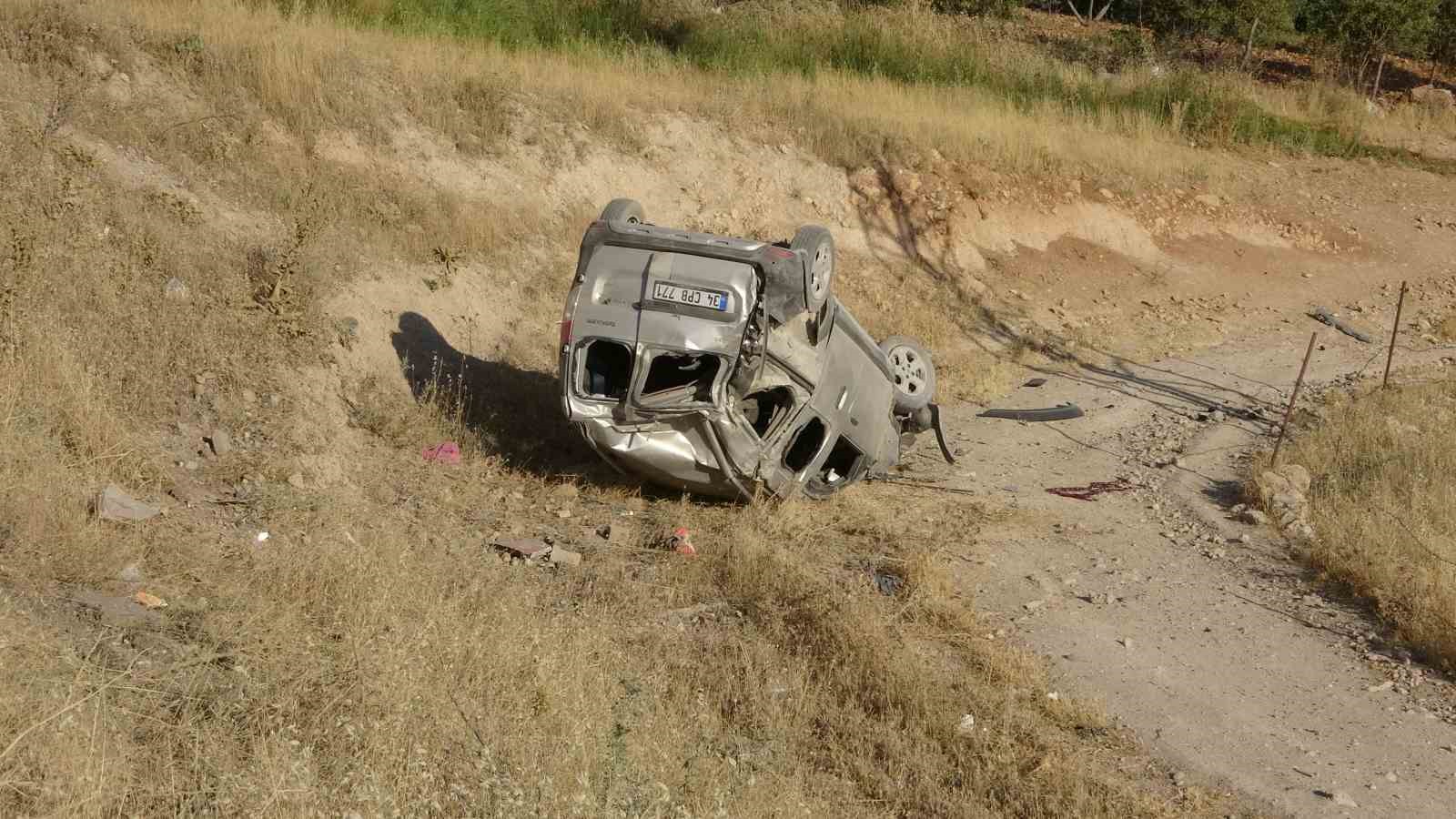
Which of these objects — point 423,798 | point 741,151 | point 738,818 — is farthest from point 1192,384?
point 423,798

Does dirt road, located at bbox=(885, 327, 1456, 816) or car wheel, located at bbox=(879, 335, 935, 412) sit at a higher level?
car wheel, located at bbox=(879, 335, 935, 412)

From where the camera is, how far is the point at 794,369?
9094mm

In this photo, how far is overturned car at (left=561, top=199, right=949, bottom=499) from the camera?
8.67 metres

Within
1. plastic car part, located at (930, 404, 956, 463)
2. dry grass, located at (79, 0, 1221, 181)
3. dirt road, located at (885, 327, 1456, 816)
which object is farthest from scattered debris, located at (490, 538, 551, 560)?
dry grass, located at (79, 0, 1221, 181)

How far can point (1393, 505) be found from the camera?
416 inches

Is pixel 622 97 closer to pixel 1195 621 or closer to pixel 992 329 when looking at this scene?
pixel 992 329

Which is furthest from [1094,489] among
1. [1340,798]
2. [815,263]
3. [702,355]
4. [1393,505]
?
[1340,798]

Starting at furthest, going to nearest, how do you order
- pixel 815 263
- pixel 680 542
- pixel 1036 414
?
pixel 1036 414 < pixel 815 263 < pixel 680 542

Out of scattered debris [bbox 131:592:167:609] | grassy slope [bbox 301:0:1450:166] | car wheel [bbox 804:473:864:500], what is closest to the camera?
scattered debris [bbox 131:592:167:609]

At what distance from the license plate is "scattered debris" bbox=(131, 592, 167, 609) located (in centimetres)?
362

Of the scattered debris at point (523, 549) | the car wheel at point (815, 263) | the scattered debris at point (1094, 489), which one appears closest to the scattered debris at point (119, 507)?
the scattered debris at point (523, 549)

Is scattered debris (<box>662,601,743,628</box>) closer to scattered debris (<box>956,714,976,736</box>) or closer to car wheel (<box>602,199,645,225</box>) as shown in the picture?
scattered debris (<box>956,714,976,736</box>)

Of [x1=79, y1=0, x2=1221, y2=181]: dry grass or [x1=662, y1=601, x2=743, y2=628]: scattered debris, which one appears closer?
[x1=662, y1=601, x2=743, y2=628]: scattered debris

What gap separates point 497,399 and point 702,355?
10.6 ft
